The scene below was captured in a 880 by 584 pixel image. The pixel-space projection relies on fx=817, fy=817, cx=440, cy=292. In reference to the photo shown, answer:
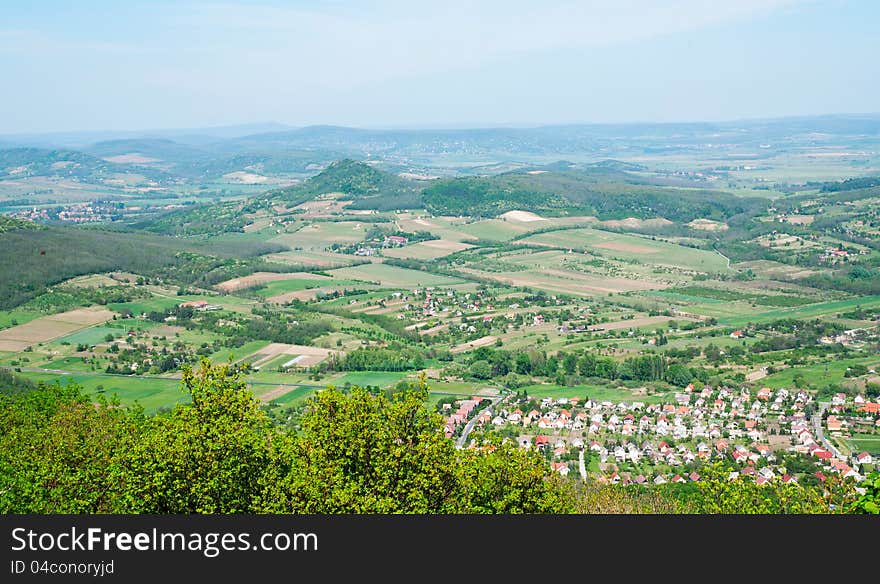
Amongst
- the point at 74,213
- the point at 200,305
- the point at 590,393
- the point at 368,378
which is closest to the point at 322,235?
the point at 200,305

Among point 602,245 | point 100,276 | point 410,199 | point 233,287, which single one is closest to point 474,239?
point 602,245

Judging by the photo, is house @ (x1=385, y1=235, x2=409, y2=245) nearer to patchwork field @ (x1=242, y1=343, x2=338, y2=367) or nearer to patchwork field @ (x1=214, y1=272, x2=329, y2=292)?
patchwork field @ (x1=214, y1=272, x2=329, y2=292)

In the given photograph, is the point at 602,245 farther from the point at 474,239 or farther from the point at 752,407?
the point at 752,407

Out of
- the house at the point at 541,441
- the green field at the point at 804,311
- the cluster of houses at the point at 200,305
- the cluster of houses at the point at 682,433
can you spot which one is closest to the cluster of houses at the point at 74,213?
the cluster of houses at the point at 200,305

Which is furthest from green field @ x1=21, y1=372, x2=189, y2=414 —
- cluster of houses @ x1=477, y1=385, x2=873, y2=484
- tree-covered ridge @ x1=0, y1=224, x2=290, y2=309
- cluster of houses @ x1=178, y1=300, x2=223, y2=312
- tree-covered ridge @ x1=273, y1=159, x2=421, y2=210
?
tree-covered ridge @ x1=273, y1=159, x2=421, y2=210

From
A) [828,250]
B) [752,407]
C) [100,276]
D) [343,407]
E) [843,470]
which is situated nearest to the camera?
[343,407]
